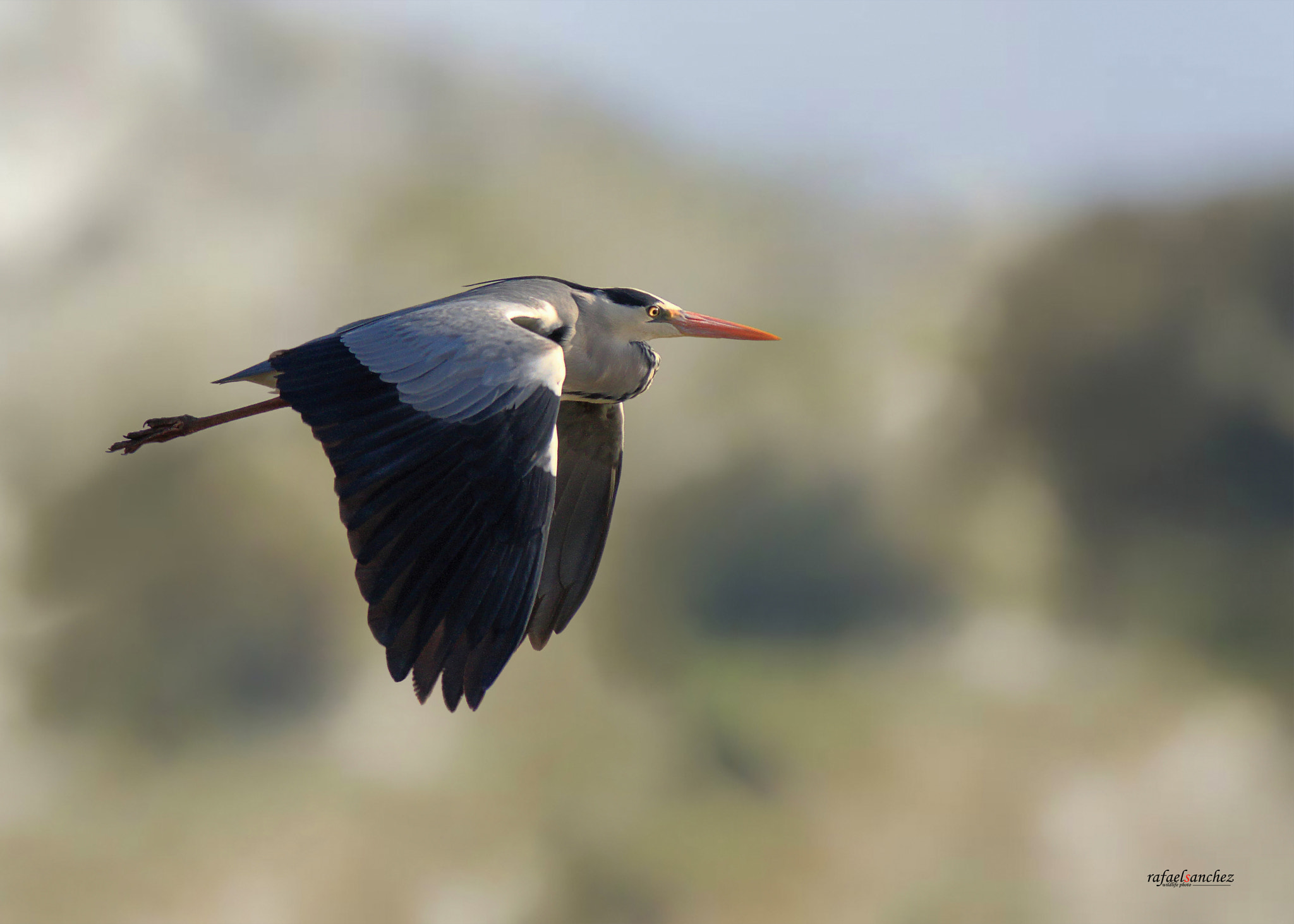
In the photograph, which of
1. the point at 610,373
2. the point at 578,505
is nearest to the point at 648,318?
the point at 610,373

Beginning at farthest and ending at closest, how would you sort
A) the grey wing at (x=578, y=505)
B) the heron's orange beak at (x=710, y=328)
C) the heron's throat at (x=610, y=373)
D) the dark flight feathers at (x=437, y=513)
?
1. the heron's orange beak at (x=710, y=328)
2. the grey wing at (x=578, y=505)
3. the heron's throat at (x=610, y=373)
4. the dark flight feathers at (x=437, y=513)

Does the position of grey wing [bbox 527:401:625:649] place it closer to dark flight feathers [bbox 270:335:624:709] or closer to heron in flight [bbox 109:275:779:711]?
heron in flight [bbox 109:275:779:711]

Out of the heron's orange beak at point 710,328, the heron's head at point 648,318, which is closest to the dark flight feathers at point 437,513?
the heron's head at point 648,318

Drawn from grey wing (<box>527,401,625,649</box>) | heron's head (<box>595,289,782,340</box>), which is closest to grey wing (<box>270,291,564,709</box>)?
heron's head (<box>595,289,782,340</box>)

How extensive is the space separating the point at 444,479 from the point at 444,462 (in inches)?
2.2

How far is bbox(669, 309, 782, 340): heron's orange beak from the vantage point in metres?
5.75

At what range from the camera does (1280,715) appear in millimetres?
33219

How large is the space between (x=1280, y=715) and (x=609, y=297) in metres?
33.3

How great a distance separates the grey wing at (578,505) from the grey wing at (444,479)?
1.27 meters

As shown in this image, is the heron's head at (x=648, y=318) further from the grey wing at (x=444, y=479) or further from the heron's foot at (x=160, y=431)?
the heron's foot at (x=160, y=431)

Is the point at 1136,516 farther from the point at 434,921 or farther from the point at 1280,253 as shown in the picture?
the point at 434,921

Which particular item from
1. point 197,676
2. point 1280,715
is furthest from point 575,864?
point 1280,715

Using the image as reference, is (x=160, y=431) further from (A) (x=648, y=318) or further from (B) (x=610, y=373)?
(A) (x=648, y=318)

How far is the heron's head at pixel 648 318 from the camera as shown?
550 cm
